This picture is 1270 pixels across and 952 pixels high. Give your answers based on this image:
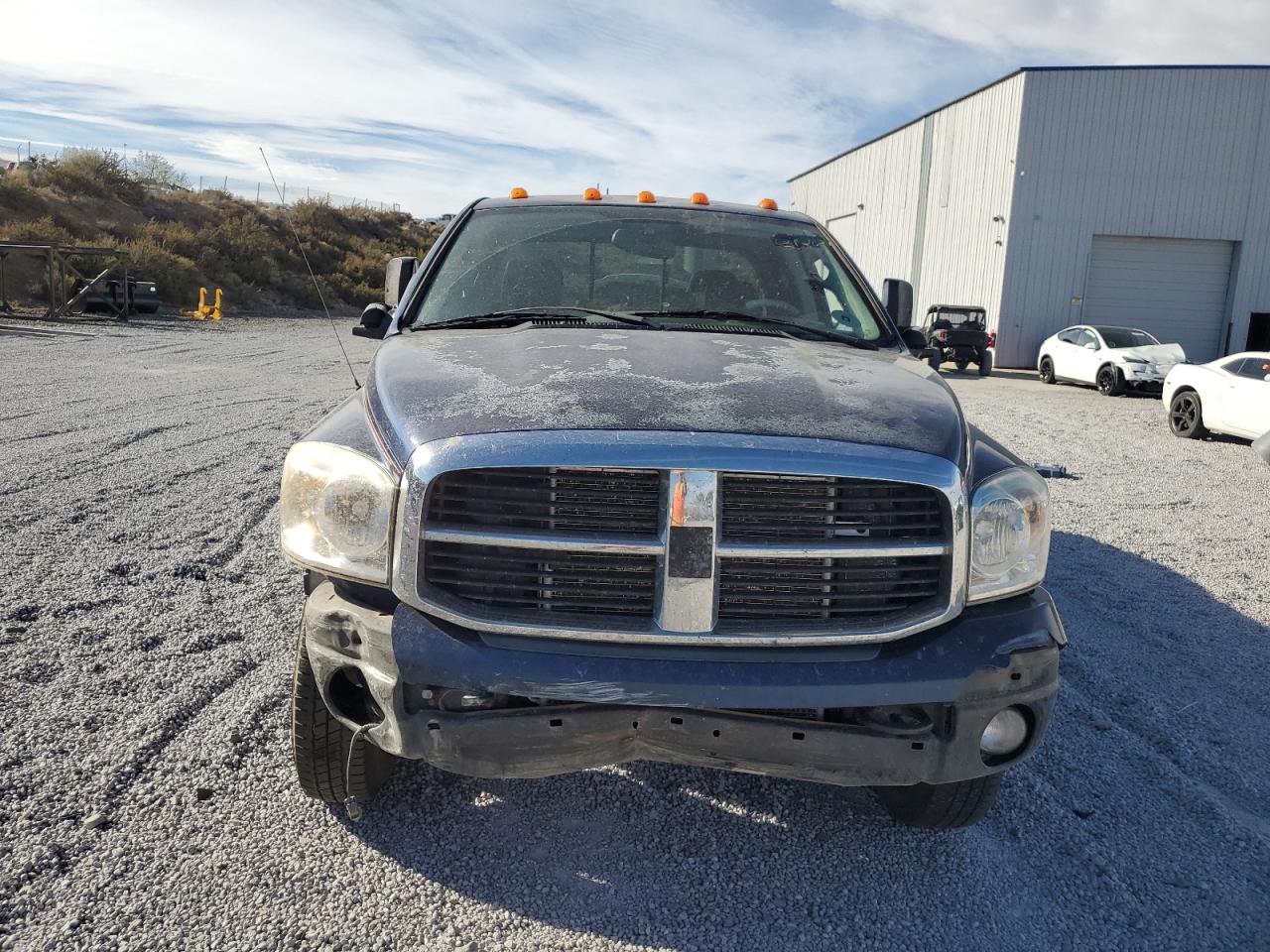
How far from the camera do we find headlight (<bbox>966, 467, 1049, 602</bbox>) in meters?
2.39

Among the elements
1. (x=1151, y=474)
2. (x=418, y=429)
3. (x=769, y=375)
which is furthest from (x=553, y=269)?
(x=1151, y=474)

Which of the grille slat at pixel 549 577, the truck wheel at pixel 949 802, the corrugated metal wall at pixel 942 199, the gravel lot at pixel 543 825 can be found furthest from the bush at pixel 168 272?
the truck wheel at pixel 949 802

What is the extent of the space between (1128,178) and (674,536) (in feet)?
88.0

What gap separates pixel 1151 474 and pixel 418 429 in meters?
8.89

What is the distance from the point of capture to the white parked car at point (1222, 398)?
35.9ft

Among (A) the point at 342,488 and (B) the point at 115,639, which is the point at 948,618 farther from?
(B) the point at 115,639

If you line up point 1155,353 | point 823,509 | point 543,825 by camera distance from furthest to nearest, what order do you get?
point 1155,353
point 543,825
point 823,509

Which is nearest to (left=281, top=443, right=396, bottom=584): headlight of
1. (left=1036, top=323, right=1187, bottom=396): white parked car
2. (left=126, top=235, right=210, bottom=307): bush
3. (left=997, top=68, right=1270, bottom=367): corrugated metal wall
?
(left=1036, top=323, right=1187, bottom=396): white parked car

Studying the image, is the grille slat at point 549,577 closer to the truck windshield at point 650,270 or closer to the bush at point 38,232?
the truck windshield at point 650,270

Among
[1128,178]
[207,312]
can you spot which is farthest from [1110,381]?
[207,312]

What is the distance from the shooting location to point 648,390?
248 cm

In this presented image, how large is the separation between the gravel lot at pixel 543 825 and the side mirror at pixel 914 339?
1.50 m

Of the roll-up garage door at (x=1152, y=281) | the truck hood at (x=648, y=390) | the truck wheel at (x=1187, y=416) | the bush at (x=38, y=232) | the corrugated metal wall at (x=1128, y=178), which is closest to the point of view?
Answer: the truck hood at (x=648, y=390)

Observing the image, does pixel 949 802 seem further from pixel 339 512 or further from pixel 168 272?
pixel 168 272
